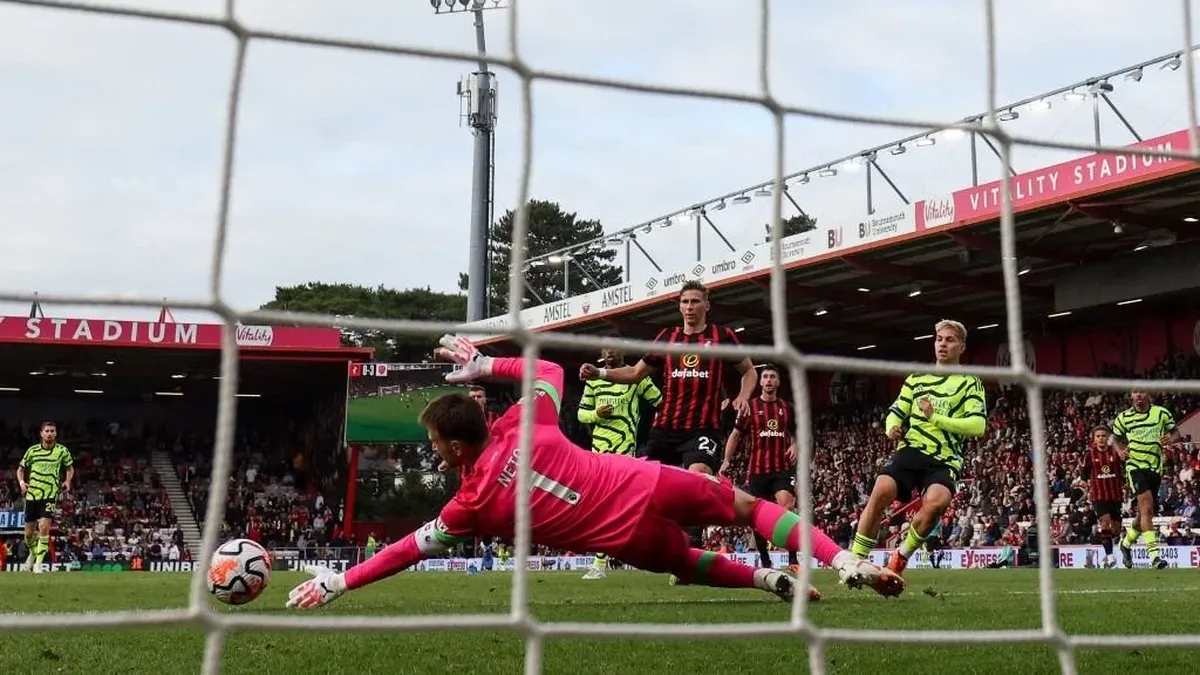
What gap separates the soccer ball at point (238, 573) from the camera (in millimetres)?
5906

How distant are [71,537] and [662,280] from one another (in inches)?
490

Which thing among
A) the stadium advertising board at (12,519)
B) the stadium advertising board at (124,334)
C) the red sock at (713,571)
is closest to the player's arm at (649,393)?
Answer: the red sock at (713,571)

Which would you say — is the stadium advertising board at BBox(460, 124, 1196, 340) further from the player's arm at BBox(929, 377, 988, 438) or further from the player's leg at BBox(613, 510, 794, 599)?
the player's leg at BBox(613, 510, 794, 599)

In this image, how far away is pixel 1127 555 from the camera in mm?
15352

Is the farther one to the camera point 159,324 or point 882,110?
point 159,324

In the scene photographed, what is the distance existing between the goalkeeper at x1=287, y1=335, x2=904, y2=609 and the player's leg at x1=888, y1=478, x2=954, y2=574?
2.84 m

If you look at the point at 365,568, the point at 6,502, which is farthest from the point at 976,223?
the point at 6,502

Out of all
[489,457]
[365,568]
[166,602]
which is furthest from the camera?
[166,602]

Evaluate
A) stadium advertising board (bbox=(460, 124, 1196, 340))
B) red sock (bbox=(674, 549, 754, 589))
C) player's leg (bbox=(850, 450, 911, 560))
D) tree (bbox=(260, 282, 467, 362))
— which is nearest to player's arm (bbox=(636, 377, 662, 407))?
stadium advertising board (bbox=(460, 124, 1196, 340))

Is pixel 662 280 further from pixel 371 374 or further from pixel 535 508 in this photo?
pixel 535 508

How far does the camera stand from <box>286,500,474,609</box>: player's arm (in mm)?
5008

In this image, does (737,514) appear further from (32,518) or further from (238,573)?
(32,518)

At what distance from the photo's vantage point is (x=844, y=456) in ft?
71.5

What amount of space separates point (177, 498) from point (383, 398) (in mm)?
4858
